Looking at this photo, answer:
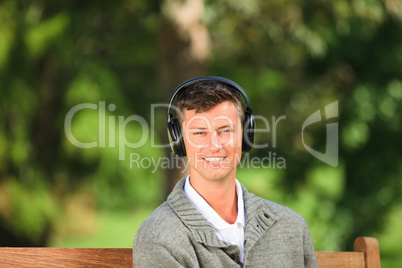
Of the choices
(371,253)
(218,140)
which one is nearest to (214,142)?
(218,140)

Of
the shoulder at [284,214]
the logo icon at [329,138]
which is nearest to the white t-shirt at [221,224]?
the shoulder at [284,214]

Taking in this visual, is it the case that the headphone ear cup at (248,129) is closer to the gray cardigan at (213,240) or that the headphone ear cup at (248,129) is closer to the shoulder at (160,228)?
the gray cardigan at (213,240)

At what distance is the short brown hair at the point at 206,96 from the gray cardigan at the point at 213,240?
10.3 inches

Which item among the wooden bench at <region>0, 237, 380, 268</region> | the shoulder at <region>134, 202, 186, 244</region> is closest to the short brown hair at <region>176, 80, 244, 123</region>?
the shoulder at <region>134, 202, 186, 244</region>

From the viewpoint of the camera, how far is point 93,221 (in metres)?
10.6

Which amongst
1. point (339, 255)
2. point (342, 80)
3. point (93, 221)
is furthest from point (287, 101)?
point (339, 255)

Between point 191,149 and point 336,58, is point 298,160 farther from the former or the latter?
point 191,149

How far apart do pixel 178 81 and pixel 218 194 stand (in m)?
4.20

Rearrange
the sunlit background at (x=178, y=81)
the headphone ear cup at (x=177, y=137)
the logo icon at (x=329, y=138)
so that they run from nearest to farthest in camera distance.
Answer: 1. the headphone ear cup at (x=177, y=137)
2. the sunlit background at (x=178, y=81)
3. the logo icon at (x=329, y=138)

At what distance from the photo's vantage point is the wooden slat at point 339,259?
2080 millimetres

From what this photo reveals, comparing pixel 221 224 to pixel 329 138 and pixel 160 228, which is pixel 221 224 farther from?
pixel 329 138

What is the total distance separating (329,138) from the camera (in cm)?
737

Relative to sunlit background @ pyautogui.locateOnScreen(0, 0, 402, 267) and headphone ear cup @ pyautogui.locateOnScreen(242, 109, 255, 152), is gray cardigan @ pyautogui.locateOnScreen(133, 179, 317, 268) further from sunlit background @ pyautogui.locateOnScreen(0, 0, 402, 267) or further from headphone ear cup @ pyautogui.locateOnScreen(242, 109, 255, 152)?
sunlit background @ pyautogui.locateOnScreen(0, 0, 402, 267)

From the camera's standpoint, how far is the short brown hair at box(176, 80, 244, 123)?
1.78 m
